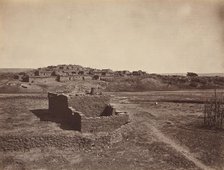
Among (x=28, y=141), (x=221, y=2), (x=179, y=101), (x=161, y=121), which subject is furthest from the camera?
(x=179, y=101)

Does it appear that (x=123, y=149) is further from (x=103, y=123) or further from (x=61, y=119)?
(x=61, y=119)

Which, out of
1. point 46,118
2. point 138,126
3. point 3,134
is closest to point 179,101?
point 138,126

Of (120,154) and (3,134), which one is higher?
(3,134)

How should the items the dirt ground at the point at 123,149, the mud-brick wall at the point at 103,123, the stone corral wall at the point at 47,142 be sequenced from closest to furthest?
the dirt ground at the point at 123,149 → the stone corral wall at the point at 47,142 → the mud-brick wall at the point at 103,123

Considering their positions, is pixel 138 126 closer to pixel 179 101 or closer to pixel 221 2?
pixel 221 2

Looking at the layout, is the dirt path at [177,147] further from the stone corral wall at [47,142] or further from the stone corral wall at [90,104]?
the stone corral wall at [47,142]

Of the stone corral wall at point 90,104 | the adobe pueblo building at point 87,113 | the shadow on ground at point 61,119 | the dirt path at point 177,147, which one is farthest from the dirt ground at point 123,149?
the stone corral wall at point 90,104
